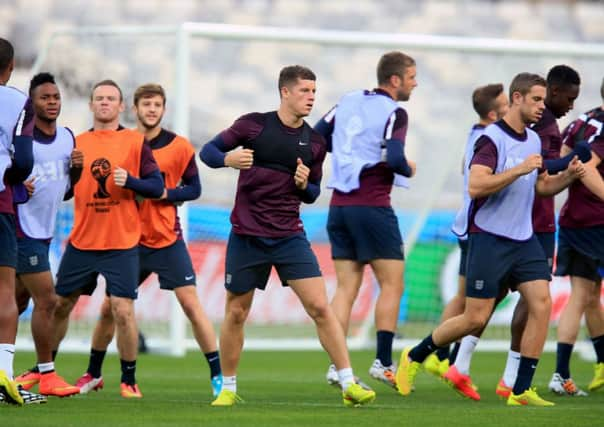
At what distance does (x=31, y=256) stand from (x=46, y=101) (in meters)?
1.12

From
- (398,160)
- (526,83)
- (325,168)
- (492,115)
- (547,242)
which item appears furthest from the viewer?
(325,168)

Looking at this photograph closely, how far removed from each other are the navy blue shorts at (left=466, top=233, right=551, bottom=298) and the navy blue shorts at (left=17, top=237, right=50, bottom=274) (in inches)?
120

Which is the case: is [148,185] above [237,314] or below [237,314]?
above

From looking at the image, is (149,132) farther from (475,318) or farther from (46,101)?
(475,318)

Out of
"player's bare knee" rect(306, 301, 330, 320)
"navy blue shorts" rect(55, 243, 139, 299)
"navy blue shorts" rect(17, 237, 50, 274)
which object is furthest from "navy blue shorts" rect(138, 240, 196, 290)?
"player's bare knee" rect(306, 301, 330, 320)

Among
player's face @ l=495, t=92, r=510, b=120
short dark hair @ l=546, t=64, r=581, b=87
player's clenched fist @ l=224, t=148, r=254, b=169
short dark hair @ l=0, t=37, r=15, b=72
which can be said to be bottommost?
player's clenched fist @ l=224, t=148, r=254, b=169

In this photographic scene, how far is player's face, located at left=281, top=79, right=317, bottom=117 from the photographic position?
9.13m

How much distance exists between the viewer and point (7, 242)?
8.60 meters

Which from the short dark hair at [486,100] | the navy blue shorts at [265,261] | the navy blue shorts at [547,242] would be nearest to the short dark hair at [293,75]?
the navy blue shorts at [265,261]

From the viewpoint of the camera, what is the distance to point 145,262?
34.7ft

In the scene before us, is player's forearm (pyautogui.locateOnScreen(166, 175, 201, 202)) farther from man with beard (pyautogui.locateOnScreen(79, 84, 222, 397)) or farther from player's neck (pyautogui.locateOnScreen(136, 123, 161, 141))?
player's neck (pyautogui.locateOnScreen(136, 123, 161, 141))

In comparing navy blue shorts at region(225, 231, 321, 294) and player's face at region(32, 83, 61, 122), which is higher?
player's face at region(32, 83, 61, 122)

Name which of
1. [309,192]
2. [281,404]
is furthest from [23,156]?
[281,404]

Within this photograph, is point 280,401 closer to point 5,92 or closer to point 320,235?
point 5,92
